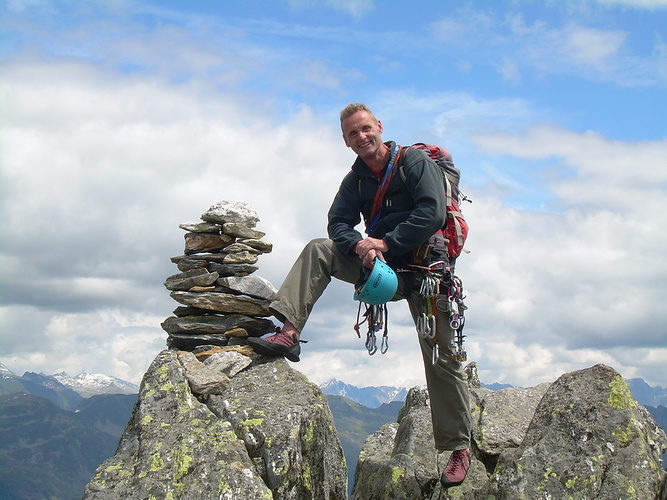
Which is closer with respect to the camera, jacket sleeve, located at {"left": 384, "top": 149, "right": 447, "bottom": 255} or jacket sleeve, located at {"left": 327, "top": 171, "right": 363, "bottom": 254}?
jacket sleeve, located at {"left": 384, "top": 149, "right": 447, "bottom": 255}

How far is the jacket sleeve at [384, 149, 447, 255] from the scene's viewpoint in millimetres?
9750

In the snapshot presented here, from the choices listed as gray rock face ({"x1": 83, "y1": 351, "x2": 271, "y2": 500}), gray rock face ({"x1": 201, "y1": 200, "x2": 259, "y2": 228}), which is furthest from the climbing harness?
gray rock face ({"x1": 201, "y1": 200, "x2": 259, "y2": 228})

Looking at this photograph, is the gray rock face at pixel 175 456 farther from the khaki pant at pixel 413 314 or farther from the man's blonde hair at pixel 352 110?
the man's blonde hair at pixel 352 110

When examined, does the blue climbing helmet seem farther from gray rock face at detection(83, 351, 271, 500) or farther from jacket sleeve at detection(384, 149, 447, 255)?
gray rock face at detection(83, 351, 271, 500)

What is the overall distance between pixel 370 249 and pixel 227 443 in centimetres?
380

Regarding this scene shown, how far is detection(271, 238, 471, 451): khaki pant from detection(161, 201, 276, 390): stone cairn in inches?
111

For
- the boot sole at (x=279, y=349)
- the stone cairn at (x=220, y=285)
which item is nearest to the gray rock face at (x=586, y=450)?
the boot sole at (x=279, y=349)

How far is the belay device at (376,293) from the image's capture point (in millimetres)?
9844

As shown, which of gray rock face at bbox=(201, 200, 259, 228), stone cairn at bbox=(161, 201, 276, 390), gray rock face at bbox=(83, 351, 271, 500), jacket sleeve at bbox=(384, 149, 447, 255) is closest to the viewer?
gray rock face at bbox=(83, 351, 271, 500)

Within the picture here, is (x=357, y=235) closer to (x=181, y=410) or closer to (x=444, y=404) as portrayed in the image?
(x=444, y=404)

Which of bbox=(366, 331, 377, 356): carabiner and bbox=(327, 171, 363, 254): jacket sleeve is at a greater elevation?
bbox=(327, 171, 363, 254): jacket sleeve

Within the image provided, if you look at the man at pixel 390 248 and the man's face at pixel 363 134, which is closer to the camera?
the man at pixel 390 248

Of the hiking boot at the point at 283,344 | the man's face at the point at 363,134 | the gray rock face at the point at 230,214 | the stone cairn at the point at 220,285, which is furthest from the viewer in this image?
the gray rock face at the point at 230,214

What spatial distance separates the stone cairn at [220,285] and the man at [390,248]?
9.96 feet
